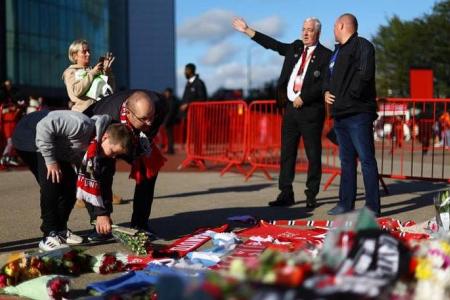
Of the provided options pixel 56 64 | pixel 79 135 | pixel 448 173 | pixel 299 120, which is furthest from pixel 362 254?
pixel 56 64

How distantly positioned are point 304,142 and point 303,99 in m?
0.50

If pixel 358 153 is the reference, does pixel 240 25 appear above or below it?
above

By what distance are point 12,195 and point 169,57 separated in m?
71.7

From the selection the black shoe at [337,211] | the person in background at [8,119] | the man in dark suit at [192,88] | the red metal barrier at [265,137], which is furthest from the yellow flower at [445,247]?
the person in background at [8,119]

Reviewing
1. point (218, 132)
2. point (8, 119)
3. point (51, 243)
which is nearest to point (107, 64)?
point (51, 243)

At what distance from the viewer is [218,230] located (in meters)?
5.91

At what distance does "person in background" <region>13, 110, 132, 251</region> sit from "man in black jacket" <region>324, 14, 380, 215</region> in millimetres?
2587

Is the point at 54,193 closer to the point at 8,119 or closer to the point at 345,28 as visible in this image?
the point at 345,28

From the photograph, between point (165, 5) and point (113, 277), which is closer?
point (113, 277)

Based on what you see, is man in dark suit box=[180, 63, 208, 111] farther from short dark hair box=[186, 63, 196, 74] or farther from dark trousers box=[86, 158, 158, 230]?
dark trousers box=[86, 158, 158, 230]

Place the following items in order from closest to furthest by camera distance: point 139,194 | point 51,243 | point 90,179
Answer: point 90,179
point 51,243
point 139,194

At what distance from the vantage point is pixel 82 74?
6.62 m

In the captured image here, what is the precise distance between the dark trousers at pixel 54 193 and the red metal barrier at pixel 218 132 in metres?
6.07

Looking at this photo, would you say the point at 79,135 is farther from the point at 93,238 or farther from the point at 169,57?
the point at 169,57
